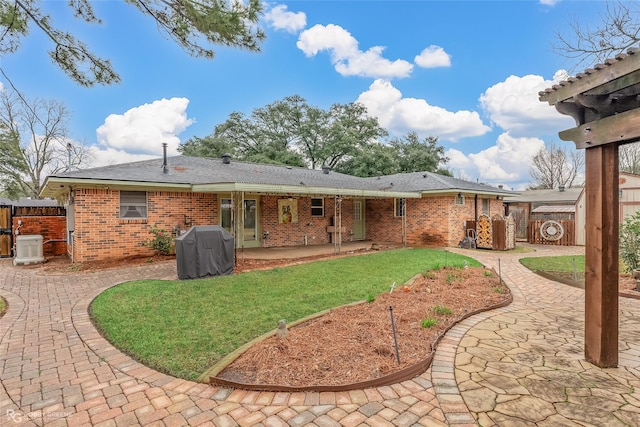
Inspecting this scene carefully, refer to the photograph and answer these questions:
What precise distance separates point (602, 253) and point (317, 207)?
11.7 meters

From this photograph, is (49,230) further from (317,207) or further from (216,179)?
(317,207)

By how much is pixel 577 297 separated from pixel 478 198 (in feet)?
32.8

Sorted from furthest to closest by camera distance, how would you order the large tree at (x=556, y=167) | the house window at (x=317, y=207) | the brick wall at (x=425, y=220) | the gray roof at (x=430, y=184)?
the large tree at (x=556, y=167)
the house window at (x=317, y=207)
the gray roof at (x=430, y=184)
the brick wall at (x=425, y=220)

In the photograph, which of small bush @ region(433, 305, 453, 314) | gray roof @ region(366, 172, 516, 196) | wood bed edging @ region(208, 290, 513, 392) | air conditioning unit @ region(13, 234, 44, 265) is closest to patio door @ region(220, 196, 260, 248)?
air conditioning unit @ region(13, 234, 44, 265)

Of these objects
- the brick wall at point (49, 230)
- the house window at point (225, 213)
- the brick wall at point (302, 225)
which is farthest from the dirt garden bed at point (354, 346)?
the brick wall at point (49, 230)

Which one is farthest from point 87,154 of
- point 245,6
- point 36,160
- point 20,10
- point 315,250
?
point 245,6

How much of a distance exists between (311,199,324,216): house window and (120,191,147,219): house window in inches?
261

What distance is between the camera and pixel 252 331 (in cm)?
411

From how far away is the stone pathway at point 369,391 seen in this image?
2.50 metres

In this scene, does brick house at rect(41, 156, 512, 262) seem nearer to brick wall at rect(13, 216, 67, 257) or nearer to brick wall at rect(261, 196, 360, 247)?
brick wall at rect(261, 196, 360, 247)

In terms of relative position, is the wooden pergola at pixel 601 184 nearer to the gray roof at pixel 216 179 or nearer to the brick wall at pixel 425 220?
the gray roof at pixel 216 179

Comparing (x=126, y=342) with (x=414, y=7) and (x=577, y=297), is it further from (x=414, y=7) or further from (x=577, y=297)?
(x=414, y=7)

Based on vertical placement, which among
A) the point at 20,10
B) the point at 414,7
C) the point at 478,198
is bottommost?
the point at 478,198

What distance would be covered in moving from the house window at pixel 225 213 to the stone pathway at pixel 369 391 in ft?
23.9
